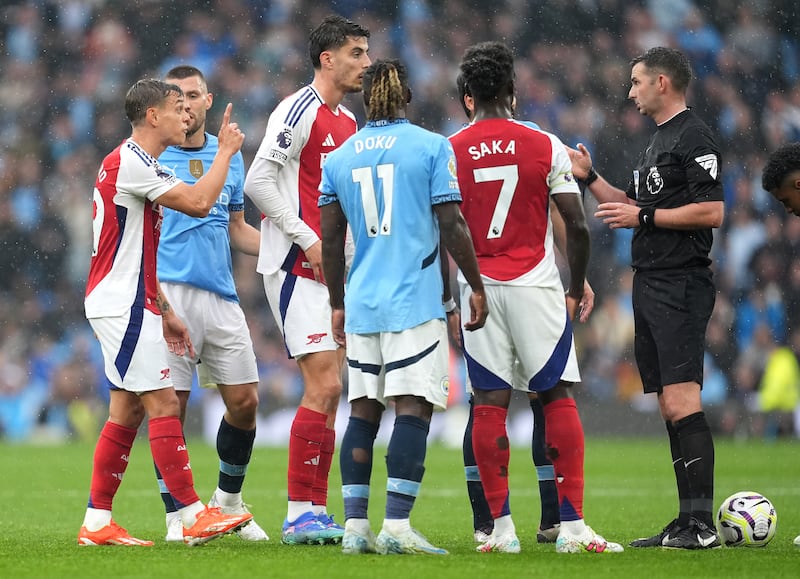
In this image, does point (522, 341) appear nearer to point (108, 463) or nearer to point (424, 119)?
point (108, 463)

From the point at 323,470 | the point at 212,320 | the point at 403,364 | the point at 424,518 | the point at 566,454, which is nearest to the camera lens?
the point at 403,364

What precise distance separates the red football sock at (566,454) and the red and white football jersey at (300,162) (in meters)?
1.65

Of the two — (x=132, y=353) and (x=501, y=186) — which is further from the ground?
(x=501, y=186)

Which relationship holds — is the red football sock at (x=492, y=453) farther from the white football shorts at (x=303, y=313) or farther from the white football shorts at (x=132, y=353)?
the white football shorts at (x=132, y=353)

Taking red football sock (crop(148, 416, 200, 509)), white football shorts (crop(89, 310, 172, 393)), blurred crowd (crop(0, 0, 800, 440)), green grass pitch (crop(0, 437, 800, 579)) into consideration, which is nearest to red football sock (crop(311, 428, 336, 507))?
green grass pitch (crop(0, 437, 800, 579))

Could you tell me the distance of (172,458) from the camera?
609 centimetres

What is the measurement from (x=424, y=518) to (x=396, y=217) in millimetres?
3251

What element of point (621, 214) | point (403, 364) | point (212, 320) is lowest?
point (403, 364)

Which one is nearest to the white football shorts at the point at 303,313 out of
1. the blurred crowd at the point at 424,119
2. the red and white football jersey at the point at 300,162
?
the red and white football jersey at the point at 300,162

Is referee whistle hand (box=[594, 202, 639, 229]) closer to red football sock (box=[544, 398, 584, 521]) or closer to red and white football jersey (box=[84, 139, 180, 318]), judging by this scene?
red football sock (box=[544, 398, 584, 521])

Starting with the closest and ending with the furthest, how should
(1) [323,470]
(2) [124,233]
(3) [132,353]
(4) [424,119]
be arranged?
(3) [132,353] < (2) [124,233] < (1) [323,470] < (4) [424,119]

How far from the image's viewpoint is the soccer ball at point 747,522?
249 inches

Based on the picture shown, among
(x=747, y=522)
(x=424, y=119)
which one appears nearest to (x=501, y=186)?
(x=747, y=522)

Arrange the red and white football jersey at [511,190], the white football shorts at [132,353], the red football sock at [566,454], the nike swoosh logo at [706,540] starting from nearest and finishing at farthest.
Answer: the red football sock at [566,454]
the red and white football jersey at [511,190]
the white football shorts at [132,353]
the nike swoosh logo at [706,540]
